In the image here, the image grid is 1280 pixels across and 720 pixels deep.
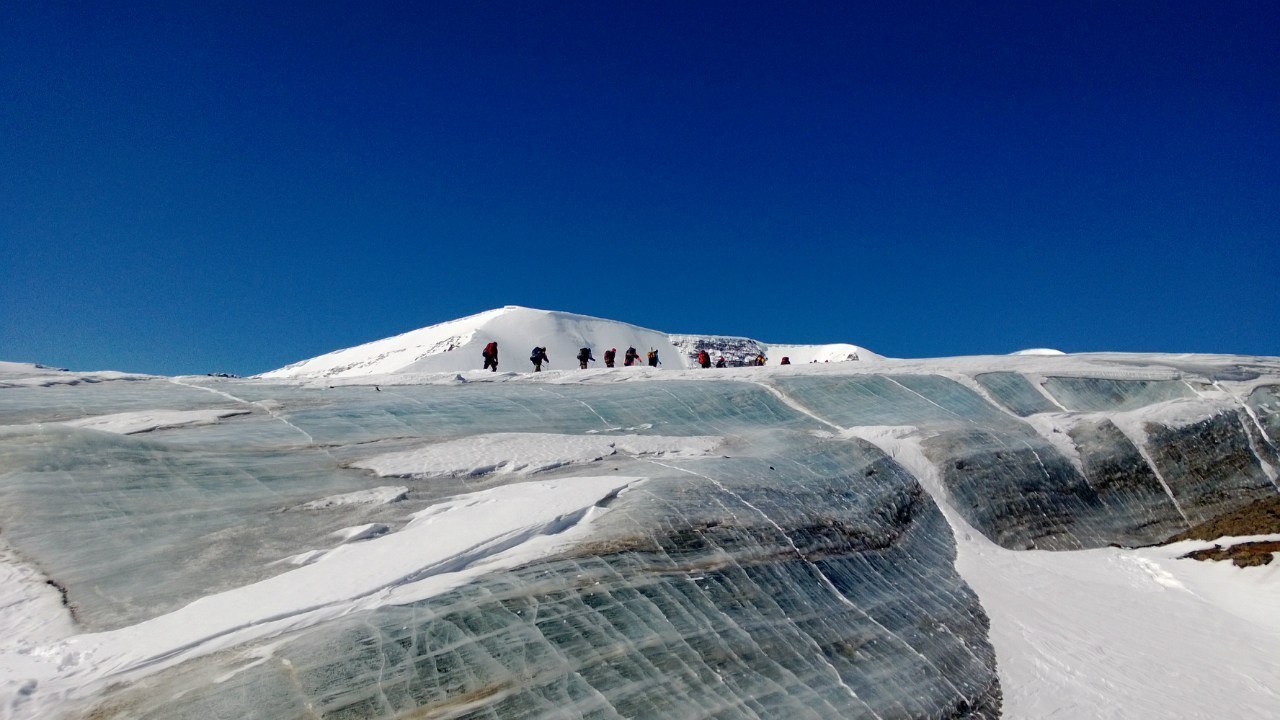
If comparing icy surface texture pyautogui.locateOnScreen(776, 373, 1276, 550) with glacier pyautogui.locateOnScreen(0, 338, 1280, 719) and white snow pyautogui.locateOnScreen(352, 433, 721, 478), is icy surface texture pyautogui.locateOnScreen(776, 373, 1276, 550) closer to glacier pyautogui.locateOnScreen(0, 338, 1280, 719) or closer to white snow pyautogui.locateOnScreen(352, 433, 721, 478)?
glacier pyautogui.locateOnScreen(0, 338, 1280, 719)

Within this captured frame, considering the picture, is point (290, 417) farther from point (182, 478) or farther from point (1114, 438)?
point (1114, 438)

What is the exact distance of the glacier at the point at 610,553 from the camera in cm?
350

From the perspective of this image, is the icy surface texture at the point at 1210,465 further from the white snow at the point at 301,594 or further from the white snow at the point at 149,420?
the white snow at the point at 149,420

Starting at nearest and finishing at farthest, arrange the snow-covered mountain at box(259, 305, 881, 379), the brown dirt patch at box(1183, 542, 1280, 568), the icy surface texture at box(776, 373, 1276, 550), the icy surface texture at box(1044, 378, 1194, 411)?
1. the brown dirt patch at box(1183, 542, 1280, 568)
2. the icy surface texture at box(776, 373, 1276, 550)
3. the icy surface texture at box(1044, 378, 1194, 411)
4. the snow-covered mountain at box(259, 305, 881, 379)

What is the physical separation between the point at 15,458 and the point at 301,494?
2.12 meters

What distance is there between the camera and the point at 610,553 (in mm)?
4629

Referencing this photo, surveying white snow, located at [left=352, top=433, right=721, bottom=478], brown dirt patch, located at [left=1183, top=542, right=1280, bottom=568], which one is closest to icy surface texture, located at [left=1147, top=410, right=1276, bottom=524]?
brown dirt patch, located at [left=1183, top=542, right=1280, bottom=568]

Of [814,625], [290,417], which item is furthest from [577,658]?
[290,417]

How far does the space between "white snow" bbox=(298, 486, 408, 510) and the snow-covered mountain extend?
65672mm

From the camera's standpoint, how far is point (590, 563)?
4480 mm

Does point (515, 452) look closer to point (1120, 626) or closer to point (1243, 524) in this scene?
point (1120, 626)

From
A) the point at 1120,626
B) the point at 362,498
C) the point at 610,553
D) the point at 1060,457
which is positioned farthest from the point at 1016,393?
the point at 362,498

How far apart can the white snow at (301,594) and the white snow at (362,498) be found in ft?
1.69

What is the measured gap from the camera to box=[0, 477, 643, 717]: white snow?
10.5 ft
